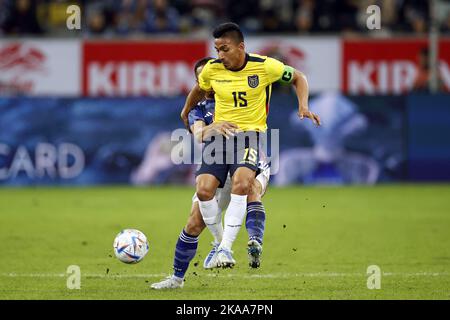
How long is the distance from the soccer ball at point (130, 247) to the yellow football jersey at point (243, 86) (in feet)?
4.44

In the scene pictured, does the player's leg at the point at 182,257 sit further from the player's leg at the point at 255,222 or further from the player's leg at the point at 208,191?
the player's leg at the point at 255,222

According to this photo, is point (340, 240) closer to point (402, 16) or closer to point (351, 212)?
point (351, 212)

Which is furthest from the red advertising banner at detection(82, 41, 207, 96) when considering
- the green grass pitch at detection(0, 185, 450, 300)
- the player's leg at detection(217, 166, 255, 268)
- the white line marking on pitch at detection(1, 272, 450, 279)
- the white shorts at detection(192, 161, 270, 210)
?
the player's leg at detection(217, 166, 255, 268)

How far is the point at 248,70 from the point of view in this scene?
955cm

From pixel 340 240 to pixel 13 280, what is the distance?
15.9 ft

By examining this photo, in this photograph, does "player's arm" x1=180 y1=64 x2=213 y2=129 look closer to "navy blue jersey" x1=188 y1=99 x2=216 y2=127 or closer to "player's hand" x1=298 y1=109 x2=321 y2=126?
"navy blue jersey" x1=188 y1=99 x2=216 y2=127

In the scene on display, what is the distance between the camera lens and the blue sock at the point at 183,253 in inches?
365

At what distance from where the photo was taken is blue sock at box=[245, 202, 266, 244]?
9.09 metres

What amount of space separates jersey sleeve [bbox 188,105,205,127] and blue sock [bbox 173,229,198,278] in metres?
1.49

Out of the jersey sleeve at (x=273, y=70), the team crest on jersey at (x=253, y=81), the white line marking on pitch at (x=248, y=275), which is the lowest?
the white line marking on pitch at (x=248, y=275)

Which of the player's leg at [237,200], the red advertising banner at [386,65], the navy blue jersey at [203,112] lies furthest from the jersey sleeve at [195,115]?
the red advertising banner at [386,65]

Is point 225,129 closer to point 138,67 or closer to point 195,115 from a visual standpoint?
point 195,115

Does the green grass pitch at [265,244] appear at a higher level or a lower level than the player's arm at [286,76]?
lower
